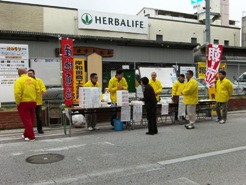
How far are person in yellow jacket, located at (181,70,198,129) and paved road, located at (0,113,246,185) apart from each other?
0.87 m

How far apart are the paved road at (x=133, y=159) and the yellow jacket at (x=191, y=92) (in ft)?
4.01

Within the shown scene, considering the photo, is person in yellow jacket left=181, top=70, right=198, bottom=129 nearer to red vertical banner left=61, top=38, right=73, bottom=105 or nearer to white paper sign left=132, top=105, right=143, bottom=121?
white paper sign left=132, top=105, right=143, bottom=121

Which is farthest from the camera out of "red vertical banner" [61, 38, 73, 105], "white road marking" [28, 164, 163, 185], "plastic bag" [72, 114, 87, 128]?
"plastic bag" [72, 114, 87, 128]

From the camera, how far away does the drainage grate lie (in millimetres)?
6008


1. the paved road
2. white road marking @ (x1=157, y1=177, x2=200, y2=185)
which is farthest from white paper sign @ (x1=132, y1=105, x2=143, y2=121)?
white road marking @ (x1=157, y1=177, x2=200, y2=185)

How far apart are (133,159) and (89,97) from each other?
3350mm

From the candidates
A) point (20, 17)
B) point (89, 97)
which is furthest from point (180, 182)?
point (20, 17)

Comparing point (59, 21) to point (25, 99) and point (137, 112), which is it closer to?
point (137, 112)

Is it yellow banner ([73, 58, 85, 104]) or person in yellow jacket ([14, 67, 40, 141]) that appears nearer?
person in yellow jacket ([14, 67, 40, 141])

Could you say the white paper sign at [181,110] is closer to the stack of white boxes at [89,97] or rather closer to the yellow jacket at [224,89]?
the yellow jacket at [224,89]

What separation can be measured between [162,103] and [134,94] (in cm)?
400

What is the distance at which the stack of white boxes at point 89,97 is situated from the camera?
8906 millimetres

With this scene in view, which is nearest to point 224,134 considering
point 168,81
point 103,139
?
point 103,139

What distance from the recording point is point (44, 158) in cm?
624
